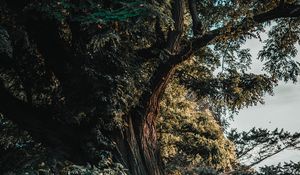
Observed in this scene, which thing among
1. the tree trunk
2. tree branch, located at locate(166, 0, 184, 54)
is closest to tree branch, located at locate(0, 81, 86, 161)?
the tree trunk

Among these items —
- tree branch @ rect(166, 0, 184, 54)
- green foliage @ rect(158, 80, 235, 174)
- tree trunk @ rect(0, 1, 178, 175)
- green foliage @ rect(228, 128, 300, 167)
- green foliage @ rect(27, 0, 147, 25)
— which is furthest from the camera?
green foliage @ rect(158, 80, 235, 174)

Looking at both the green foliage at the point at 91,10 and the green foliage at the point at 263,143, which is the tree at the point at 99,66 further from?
the green foliage at the point at 263,143

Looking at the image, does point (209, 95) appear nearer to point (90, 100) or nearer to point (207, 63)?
point (207, 63)

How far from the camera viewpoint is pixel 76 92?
21.1 ft

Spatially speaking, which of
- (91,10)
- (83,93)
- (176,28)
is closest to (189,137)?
(176,28)

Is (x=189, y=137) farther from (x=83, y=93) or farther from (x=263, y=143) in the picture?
(x=83, y=93)

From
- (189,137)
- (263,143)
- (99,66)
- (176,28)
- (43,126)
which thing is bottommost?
(43,126)

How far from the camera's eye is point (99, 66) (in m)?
6.27

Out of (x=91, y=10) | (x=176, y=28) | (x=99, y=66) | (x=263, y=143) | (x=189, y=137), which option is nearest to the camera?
(x=91, y=10)

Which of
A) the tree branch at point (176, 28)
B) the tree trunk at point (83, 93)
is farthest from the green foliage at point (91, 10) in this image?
the tree branch at point (176, 28)

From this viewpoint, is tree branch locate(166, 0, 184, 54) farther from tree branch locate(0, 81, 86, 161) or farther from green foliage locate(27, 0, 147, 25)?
tree branch locate(0, 81, 86, 161)

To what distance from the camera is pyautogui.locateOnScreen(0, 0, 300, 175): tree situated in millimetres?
5930

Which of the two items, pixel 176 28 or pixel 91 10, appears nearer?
pixel 91 10

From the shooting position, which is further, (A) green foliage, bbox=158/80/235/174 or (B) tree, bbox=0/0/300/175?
(A) green foliage, bbox=158/80/235/174
